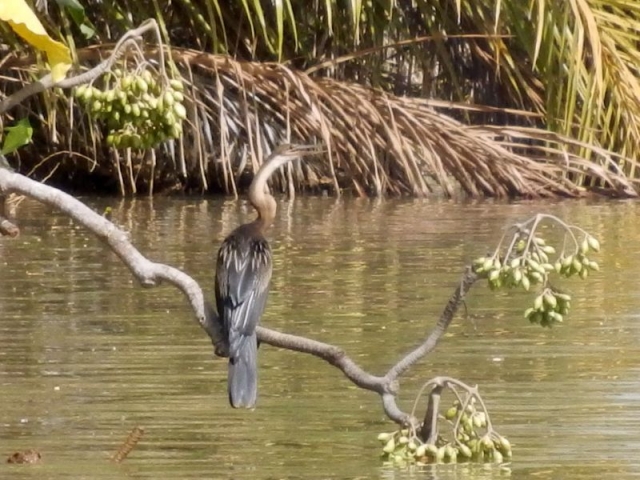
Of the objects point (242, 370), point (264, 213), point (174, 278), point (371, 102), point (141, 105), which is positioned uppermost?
point (141, 105)

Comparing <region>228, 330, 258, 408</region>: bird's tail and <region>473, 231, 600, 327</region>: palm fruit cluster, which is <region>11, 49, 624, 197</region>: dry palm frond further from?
<region>473, 231, 600, 327</region>: palm fruit cluster

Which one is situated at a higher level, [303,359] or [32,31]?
[32,31]

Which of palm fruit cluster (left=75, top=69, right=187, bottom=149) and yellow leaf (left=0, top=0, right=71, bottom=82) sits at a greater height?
yellow leaf (left=0, top=0, right=71, bottom=82)

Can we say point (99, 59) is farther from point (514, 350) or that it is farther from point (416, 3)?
point (514, 350)

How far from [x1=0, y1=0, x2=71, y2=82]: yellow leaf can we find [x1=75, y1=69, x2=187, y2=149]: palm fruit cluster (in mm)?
572

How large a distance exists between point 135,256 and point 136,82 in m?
0.46

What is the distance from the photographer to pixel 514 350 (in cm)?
667

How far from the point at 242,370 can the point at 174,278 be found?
745 millimetres

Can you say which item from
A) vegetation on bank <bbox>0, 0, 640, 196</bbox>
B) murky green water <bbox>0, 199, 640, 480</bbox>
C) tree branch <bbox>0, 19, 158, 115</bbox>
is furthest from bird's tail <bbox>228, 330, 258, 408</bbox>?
vegetation on bank <bbox>0, 0, 640, 196</bbox>

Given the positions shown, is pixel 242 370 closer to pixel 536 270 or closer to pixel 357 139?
pixel 536 270

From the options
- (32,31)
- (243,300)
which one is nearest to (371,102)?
(243,300)

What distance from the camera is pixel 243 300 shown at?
5059 millimetres

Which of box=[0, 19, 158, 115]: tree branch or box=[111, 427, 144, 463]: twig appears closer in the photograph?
box=[0, 19, 158, 115]: tree branch

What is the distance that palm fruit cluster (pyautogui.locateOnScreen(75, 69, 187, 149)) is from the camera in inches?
167
